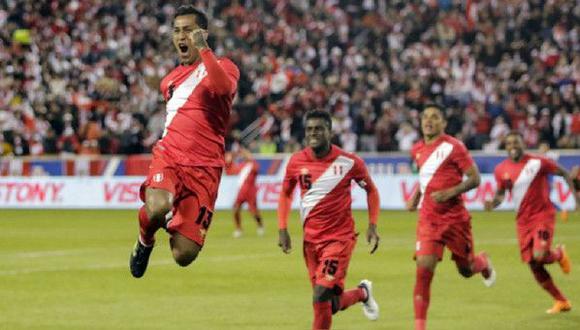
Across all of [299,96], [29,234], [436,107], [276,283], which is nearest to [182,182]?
[436,107]

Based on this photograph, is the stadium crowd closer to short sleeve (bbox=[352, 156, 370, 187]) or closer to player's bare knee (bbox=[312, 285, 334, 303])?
short sleeve (bbox=[352, 156, 370, 187])

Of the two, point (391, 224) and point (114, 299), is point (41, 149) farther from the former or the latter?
point (114, 299)

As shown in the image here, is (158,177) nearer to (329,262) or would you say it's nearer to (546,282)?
(329,262)

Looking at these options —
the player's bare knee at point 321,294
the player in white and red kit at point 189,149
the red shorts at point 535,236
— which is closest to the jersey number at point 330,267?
the player's bare knee at point 321,294

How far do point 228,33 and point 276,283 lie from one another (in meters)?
26.9

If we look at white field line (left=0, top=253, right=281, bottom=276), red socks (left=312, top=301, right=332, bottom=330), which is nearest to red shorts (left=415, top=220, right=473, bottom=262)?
red socks (left=312, top=301, right=332, bottom=330)

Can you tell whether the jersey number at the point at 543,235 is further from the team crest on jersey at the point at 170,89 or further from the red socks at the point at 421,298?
the team crest on jersey at the point at 170,89

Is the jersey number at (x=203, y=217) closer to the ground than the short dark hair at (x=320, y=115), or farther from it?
farther from it

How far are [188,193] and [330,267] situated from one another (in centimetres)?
272

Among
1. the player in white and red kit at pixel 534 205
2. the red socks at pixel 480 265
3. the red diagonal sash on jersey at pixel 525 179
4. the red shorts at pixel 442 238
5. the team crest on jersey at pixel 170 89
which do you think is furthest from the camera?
the red diagonal sash on jersey at pixel 525 179

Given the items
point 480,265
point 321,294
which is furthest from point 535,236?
point 321,294

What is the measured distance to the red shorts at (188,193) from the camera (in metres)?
9.00

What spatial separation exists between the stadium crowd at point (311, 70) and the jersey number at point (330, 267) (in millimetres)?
23428

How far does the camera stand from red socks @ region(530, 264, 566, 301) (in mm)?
14172
